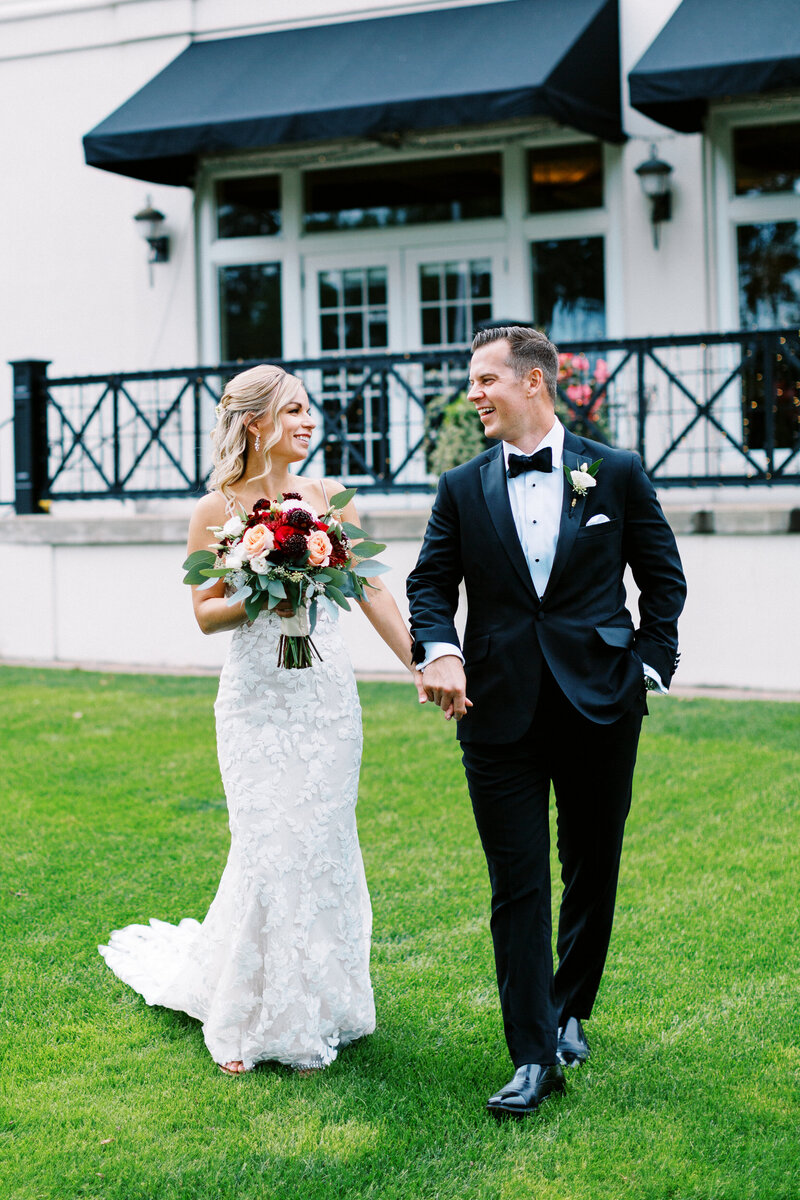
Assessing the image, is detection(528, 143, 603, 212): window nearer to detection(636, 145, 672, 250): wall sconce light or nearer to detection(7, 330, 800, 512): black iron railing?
detection(636, 145, 672, 250): wall sconce light

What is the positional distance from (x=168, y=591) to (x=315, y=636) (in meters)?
7.23

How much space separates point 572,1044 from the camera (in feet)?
12.9

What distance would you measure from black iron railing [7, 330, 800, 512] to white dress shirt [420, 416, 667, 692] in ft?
21.1

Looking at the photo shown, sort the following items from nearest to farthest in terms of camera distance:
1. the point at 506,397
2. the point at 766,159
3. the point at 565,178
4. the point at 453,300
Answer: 1. the point at 506,397
2. the point at 766,159
3. the point at 565,178
4. the point at 453,300

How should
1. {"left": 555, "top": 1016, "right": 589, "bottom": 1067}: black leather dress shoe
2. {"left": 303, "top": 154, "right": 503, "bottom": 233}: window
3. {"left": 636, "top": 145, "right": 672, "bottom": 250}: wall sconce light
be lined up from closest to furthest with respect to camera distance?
{"left": 555, "top": 1016, "right": 589, "bottom": 1067}: black leather dress shoe, {"left": 636, "top": 145, "right": 672, "bottom": 250}: wall sconce light, {"left": 303, "top": 154, "right": 503, "bottom": 233}: window

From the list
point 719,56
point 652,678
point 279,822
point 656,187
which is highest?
point 719,56

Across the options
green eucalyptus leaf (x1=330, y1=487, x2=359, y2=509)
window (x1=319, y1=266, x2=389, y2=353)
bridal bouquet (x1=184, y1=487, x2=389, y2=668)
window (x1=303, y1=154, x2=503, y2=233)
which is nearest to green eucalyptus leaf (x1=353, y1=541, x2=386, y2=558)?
bridal bouquet (x1=184, y1=487, x2=389, y2=668)

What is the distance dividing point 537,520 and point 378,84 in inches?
347

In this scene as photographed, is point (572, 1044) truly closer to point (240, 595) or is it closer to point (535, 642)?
point (535, 642)

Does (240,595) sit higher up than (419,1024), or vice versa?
(240,595)

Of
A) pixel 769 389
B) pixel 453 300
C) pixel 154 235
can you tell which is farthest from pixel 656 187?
pixel 154 235

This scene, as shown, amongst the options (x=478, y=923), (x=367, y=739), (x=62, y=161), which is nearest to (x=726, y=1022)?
(x=478, y=923)

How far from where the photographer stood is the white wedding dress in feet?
13.1

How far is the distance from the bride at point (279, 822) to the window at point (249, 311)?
32.9 feet
